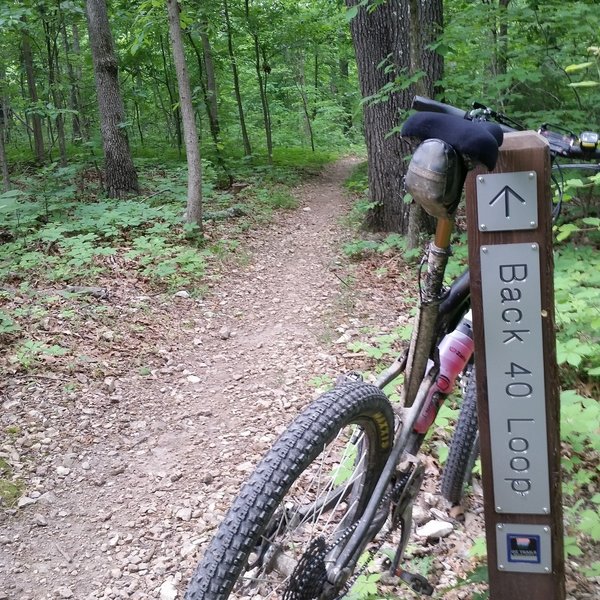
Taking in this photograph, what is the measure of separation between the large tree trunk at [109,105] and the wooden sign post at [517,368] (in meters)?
9.35

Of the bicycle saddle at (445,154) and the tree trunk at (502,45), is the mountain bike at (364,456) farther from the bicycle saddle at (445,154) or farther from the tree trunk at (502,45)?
the tree trunk at (502,45)

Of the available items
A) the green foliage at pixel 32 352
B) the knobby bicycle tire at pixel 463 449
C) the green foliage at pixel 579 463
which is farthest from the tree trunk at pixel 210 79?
the green foliage at pixel 579 463

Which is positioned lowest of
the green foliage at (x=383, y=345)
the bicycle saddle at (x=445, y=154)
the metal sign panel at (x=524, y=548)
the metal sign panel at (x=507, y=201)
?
the green foliage at (x=383, y=345)

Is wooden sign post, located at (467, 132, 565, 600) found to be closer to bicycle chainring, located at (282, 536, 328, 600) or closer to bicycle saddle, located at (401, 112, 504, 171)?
bicycle saddle, located at (401, 112, 504, 171)

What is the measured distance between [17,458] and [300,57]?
62.8 ft

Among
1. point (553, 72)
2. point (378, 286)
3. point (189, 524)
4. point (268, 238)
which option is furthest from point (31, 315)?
point (553, 72)

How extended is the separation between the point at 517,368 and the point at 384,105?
6766mm

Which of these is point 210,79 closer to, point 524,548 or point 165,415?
point 165,415

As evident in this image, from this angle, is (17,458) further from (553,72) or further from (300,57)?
(300,57)

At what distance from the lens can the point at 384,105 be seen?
775 cm

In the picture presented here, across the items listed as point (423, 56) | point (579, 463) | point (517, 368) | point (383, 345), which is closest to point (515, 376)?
point (517, 368)

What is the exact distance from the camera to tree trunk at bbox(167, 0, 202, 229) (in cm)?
758

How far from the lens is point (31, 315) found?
555 centimetres

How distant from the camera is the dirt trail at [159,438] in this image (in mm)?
3100
